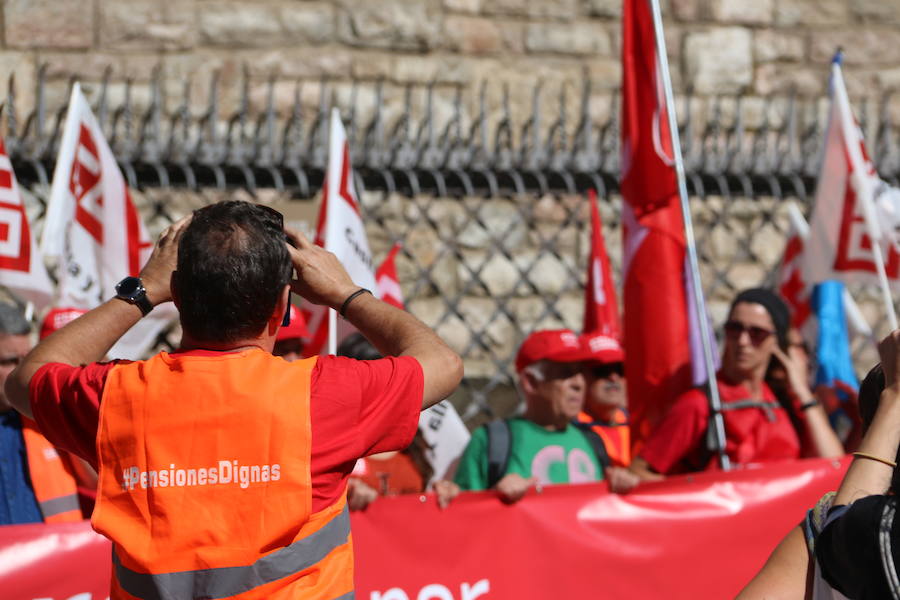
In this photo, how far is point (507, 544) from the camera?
3.43 metres

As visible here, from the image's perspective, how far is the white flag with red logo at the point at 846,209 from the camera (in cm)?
471

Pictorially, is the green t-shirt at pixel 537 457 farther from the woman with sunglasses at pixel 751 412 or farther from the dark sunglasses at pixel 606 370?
the dark sunglasses at pixel 606 370

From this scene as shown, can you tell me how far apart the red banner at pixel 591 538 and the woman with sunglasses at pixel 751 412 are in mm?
359

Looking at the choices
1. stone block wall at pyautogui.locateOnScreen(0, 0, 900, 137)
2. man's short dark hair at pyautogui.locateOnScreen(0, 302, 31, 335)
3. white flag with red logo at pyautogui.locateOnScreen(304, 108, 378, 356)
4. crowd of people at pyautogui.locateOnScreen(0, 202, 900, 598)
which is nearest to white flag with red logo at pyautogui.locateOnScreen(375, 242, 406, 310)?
white flag with red logo at pyautogui.locateOnScreen(304, 108, 378, 356)

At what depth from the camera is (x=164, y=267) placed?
2.17 m

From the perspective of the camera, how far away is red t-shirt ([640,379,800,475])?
3.97m

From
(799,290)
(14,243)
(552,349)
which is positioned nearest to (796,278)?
(799,290)

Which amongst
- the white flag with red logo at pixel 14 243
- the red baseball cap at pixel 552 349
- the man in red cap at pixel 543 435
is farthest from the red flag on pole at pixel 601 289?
the white flag with red logo at pixel 14 243

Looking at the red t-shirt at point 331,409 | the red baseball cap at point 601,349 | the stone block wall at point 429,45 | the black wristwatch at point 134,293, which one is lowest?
the red baseball cap at point 601,349

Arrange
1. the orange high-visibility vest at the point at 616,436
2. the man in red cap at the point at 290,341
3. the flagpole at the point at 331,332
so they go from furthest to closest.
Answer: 1. the orange high-visibility vest at the point at 616,436
2. the man in red cap at the point at 290,341
3. the flagpole at the point at 331,332

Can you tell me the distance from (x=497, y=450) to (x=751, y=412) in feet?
2.98

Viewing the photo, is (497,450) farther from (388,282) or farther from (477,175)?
(477,175)

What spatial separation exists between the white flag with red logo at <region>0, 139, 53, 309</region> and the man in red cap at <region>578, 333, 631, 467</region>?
6.80 ft

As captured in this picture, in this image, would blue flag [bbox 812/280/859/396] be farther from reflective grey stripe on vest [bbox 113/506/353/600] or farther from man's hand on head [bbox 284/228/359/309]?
reflective grey stripe on vest [bbox 113/506/353/600]
